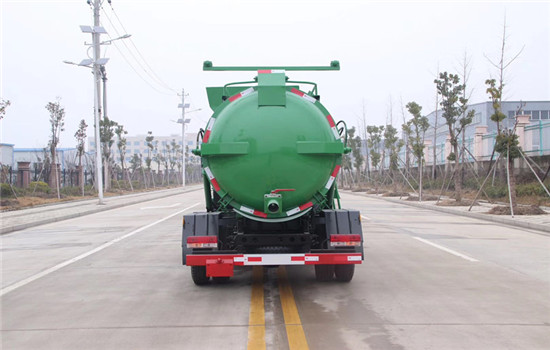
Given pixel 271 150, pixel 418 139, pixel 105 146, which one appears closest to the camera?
pixel 271 150

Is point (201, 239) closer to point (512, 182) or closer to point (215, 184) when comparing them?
point (215, 184)

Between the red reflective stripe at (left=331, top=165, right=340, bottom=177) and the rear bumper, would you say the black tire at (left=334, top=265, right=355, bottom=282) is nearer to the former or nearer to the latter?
the rear bumper

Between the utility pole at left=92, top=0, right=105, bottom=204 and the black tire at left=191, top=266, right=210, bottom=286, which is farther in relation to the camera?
the utility pole at left=92, top=0, right=105, bottom=204

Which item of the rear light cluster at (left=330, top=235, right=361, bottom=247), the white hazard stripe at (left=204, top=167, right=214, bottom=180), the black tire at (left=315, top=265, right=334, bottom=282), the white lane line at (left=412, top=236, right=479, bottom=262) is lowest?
the white lane line at (left=412, top=236, right=479, bottom=262)

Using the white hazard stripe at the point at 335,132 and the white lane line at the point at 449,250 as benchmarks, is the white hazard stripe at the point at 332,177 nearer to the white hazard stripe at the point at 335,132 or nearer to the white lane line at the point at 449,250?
the white hazard stripe at the point at 335,132

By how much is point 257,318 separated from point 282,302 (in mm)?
813

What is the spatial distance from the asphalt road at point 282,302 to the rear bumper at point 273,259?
0.47 metres

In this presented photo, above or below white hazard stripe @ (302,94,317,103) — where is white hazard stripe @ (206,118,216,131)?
below

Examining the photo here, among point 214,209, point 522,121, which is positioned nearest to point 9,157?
point 522,121

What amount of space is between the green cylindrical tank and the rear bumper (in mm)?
560

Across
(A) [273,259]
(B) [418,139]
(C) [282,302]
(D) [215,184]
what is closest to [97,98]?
(B) [418,139]

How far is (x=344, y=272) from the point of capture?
7586 mm

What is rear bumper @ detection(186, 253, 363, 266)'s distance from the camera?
6.61 m

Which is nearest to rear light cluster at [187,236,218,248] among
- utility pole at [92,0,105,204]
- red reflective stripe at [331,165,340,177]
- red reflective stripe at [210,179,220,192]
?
red reflective stripe at [210,179,220,192]
